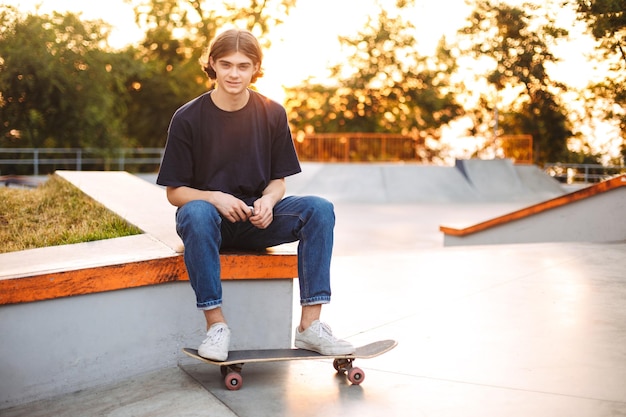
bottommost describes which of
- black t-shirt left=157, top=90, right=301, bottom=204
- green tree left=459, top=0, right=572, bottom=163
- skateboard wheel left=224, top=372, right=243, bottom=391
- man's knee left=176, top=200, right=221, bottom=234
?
skateboard wheel left=224, top=372, right=243, bottom=391

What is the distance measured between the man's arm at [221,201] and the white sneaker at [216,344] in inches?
17.1

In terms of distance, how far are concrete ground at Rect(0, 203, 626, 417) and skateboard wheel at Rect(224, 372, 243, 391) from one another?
4cm

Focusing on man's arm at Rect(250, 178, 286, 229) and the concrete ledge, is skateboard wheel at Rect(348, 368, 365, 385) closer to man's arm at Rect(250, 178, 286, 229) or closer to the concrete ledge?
the concrete ledge

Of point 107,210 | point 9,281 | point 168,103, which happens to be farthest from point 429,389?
point 168,103

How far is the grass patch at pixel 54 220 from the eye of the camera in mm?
3662

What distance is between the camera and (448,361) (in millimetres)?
2977

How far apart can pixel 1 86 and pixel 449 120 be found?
2300 centimetres

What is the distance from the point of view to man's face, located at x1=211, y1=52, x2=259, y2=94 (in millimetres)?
2814

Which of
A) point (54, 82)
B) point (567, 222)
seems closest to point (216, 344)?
point (567, 222)

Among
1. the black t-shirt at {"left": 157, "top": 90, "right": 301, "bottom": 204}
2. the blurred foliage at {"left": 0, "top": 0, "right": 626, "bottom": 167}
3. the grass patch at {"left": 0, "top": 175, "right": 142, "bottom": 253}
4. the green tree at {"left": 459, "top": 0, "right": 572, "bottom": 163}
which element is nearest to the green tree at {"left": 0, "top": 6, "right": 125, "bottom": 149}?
the blurred foliage at {"left": 0, "top": 0, "right": 626, "bottom": 167}

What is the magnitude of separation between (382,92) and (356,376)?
35002mm

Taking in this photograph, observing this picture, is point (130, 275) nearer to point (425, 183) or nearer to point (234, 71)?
point (234, 71)

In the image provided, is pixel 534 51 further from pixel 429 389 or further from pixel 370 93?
pixel 370 93

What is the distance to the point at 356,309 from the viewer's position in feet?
13.2
